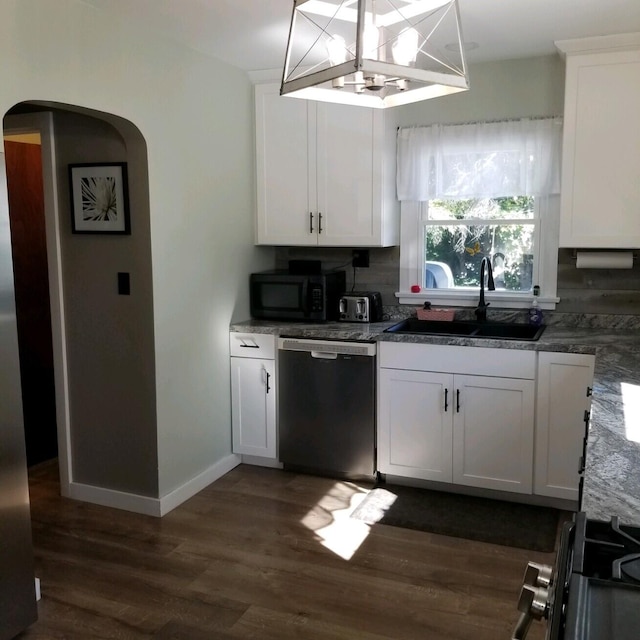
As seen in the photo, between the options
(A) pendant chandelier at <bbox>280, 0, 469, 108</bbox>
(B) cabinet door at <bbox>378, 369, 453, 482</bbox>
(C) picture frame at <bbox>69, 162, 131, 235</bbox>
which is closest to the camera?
(A) pendant chandelier at <bbox>280, 0, 469, 108</bbox>

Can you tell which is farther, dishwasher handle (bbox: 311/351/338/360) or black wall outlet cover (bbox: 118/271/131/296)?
dishwasher handle (bbox: 311/351/338/360)

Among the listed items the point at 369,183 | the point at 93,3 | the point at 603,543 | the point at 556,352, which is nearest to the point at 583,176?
the point at 556,352

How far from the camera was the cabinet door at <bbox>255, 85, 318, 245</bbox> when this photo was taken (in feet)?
13.3

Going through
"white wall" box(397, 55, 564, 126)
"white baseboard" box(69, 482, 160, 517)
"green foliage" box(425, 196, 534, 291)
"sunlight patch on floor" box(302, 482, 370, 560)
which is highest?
"white wall" box(397, 55, 564, 126)

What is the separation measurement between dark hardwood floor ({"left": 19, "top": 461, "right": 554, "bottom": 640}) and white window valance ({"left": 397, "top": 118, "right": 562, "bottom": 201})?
189cm

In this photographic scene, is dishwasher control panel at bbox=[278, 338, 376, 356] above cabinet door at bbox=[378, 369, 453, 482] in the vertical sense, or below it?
above

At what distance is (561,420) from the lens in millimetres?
3402

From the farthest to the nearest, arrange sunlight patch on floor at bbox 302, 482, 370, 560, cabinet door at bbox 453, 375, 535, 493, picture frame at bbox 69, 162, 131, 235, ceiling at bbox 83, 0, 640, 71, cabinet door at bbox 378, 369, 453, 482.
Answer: cabinet door at bbox 378, 369, 453, 482 → cabinet door at bbox 453, 375, 535, 493 → picture frame at bbox 69, 162, 131, 235 → sunlight patch on floor at bbox 302, 482, 370, 560 → ceiling at bbox 83, 0, 640, 71

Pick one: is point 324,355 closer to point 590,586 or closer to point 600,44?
point 600,44

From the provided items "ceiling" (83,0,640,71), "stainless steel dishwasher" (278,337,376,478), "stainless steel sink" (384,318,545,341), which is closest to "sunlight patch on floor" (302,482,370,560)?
"stainless steel dishwasher" (278,337,376,478)

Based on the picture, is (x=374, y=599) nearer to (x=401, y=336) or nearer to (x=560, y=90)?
(x=401, y=336)

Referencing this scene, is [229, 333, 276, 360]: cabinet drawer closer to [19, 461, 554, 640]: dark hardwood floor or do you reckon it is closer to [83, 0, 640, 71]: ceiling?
[19, 461, 554, 640]: dark hardwood floor

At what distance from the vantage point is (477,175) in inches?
156

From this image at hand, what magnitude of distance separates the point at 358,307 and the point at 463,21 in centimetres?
168
